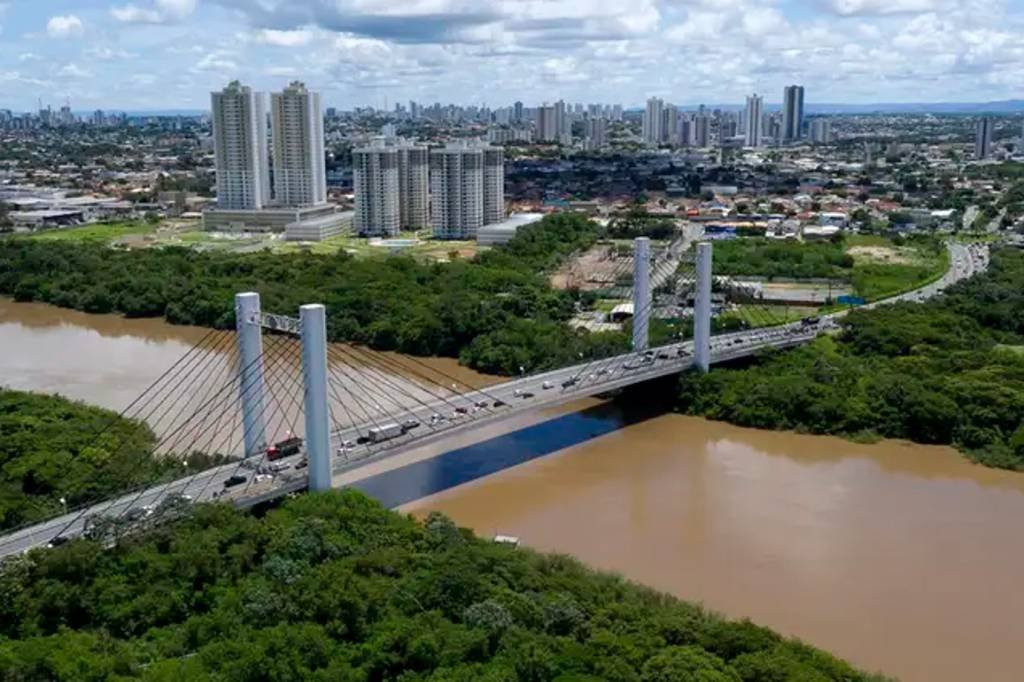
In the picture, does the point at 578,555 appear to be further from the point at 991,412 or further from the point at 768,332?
the point at 768,332

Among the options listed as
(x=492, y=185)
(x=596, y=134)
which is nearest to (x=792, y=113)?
(x=596, y=134)

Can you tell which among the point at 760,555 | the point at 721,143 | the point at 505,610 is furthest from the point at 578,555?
the point at 721,143

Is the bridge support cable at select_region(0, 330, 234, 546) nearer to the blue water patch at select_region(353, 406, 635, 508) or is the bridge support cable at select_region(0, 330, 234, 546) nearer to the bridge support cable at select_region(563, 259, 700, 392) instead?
the blue water patch at select_region(353, 406, 635, 508)

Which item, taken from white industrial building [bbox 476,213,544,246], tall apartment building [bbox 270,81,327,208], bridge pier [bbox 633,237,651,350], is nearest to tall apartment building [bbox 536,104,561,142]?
tall apartment building [bbox 270,81,327,208]

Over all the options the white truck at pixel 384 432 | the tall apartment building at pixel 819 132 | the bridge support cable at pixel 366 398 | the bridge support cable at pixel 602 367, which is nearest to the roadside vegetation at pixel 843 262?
the bridge support cable at pixel 602 367

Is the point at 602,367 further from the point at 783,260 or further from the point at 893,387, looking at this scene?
the point at 783,260
